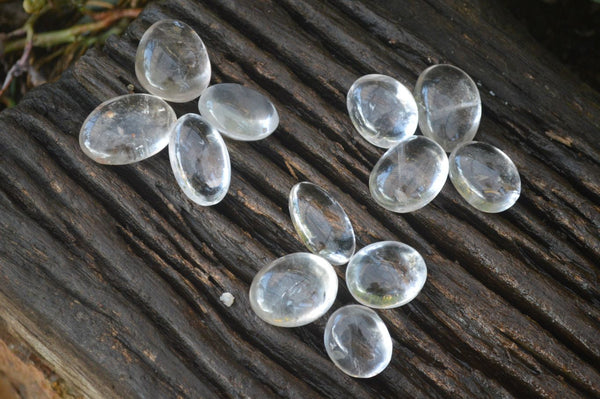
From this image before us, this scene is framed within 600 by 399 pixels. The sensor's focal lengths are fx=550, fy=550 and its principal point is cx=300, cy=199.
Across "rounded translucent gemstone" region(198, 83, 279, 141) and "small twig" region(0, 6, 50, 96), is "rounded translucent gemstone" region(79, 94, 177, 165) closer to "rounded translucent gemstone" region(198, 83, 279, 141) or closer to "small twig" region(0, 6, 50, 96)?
"rounded translucent gemstone" region(198, 83, 279, 141)

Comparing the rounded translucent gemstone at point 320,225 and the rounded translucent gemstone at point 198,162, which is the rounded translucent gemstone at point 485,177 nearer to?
the rounded translucent gemstone at point 320,225

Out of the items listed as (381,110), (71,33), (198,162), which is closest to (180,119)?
(198,162)

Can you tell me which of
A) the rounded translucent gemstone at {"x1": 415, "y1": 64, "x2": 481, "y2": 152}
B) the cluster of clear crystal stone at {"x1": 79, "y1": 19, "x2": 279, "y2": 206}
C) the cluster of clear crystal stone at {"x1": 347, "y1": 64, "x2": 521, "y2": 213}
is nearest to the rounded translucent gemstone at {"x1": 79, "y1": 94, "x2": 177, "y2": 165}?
the cluster of clear crystal stone at {"x1": 79, "y1": 19, "x2": 279, "y2": 206}

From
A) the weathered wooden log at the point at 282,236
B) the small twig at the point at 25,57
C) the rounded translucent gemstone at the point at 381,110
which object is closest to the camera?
the weathered wooden log at the point at 282,236

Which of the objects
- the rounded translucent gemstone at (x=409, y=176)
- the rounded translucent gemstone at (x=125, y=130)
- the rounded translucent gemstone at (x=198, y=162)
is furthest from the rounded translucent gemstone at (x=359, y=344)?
the rounded translucent gemstone at (x=125, y=130)

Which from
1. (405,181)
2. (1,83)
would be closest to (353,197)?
(405,181)

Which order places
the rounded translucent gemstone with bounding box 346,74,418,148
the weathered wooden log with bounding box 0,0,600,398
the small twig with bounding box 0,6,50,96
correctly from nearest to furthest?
the weathered wooden log with bounding box 0,0,600,398, the rounded translucent gemstone with bounding box 346,74,418,148, the small twig with bounding box 0,6,50,96
